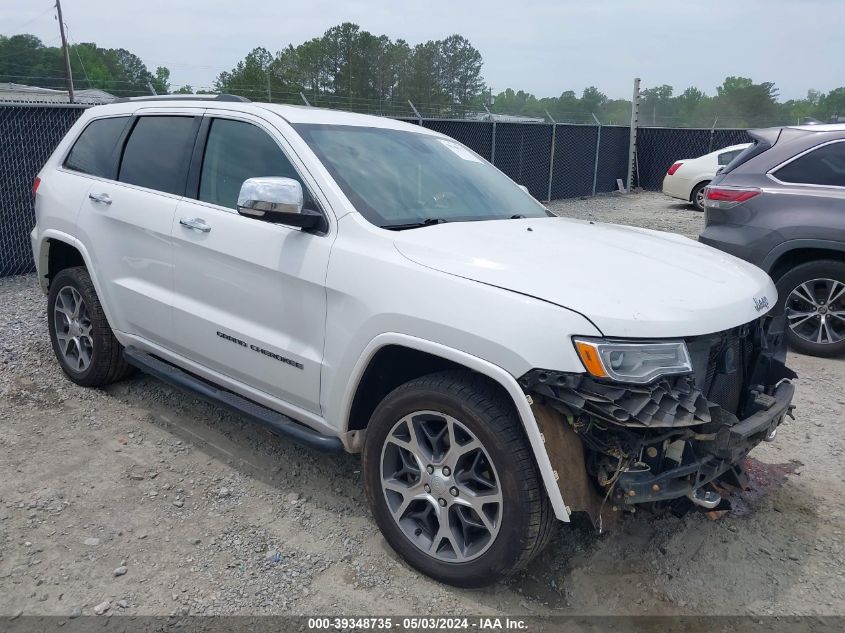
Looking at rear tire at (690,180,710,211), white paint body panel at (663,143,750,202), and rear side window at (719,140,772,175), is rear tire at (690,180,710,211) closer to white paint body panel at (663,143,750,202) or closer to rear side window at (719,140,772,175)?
white paint body panel at (663,143,750,202)

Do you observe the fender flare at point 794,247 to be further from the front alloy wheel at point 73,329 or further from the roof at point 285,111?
the front alloy wheel at point 73,329

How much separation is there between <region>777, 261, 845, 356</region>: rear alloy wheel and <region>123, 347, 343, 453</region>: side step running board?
4291 mm

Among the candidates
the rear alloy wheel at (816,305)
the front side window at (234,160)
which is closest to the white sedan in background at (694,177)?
the rear alloy wheel at (816,305)

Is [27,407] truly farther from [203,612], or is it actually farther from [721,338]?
[721,338]

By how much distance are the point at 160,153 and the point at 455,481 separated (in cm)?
271

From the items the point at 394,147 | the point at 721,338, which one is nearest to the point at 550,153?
the point at 394,147

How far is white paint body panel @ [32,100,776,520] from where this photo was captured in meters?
2.60

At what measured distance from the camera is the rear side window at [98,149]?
15.1 feet

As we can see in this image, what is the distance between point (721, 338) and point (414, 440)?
4.20 feet

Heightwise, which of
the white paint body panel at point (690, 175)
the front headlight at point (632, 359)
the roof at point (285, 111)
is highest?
the roof at point (285, 111)

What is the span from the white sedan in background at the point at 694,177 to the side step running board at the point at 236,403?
14406 mm

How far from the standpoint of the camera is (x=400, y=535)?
3.05 m

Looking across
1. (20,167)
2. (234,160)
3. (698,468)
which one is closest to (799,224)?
(698,468)

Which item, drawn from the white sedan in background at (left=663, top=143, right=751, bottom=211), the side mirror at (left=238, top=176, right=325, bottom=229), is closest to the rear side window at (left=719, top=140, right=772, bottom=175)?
the side mirror at (left=238, top=176, right=325, bottom=229)
